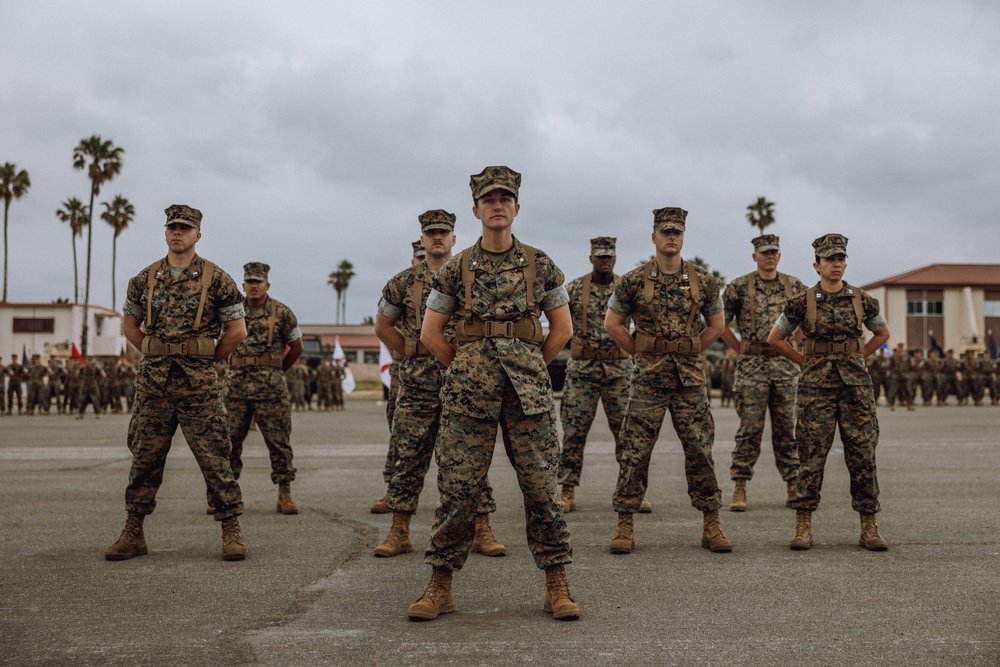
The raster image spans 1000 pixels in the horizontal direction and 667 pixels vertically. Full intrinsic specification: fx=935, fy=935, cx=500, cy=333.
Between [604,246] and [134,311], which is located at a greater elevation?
[604,246]

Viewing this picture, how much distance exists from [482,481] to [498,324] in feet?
2.67

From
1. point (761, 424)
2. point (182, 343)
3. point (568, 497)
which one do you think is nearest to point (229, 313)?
point (182, 343)

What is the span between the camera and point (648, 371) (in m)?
6.51

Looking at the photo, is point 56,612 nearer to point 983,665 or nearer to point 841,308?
point 983,665

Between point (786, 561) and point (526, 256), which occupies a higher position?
point (526, 256)

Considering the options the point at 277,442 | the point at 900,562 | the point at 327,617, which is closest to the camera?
the point at 327,617

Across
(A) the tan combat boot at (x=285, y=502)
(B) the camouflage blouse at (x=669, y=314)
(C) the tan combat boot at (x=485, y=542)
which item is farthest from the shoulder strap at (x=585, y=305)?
(A) the tan combat boot at (x=285, y=502)

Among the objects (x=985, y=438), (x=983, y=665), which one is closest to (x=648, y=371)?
(x=983, y=665)

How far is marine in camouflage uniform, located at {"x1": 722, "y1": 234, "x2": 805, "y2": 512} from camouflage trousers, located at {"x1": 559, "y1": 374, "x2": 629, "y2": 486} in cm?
116

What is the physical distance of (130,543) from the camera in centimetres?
621

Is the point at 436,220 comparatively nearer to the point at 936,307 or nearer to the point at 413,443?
the point at 413,443

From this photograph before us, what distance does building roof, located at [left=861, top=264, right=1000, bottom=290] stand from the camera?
63406 mm

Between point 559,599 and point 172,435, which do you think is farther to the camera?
point 172,435

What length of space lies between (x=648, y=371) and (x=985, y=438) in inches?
490
